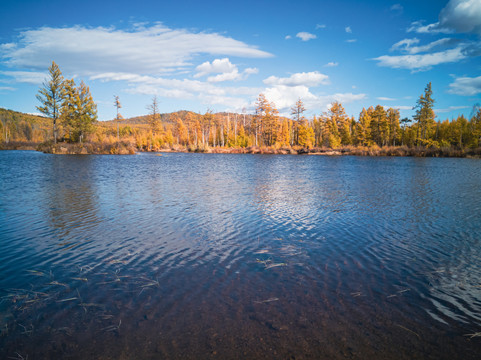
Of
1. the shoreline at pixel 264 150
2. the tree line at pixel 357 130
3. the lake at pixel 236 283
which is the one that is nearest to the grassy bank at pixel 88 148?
the shoreline at pixel 264 150

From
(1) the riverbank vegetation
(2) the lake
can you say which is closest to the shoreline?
(1) the riverbank vegetation

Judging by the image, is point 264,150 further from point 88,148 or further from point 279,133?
point 88,148

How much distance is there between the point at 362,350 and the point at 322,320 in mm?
787

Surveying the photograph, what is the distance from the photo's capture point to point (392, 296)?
546cm

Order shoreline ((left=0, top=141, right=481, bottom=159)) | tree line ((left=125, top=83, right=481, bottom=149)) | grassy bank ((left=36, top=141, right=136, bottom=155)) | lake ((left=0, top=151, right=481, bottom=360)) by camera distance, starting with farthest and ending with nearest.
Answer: tree line ((left=125, top=83, right=481, bottom=149)) < shoreline ((left=0, top=141, right=481, bottom=159)) < grassy bank ((left=36, top=141, right=136, bottom=155)) < lake ((left=0, top=151, right=481, bottom=360))

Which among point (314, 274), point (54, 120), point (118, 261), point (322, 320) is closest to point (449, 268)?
point (314, 274)

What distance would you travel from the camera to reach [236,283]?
229 inches

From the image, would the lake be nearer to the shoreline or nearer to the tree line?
the shoreline

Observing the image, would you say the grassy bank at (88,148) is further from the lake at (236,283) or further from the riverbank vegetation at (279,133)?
the lake at (236,283)

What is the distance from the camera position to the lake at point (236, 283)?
4.07 meters

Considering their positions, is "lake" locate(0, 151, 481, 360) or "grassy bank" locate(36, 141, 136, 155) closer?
"lake" locate(0, 151, 481, 360)

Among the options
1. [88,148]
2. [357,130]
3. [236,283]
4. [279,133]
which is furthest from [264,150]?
[236,283]

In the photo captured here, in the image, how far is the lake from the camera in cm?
407

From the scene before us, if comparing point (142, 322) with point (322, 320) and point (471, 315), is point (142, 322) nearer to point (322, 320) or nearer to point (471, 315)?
point (322, 320)
